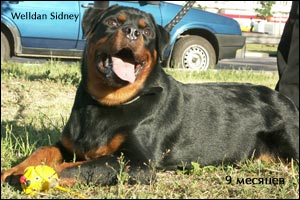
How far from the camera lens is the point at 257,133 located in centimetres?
453

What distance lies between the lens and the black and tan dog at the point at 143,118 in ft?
12.1

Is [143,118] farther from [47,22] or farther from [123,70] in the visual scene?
[47,22]

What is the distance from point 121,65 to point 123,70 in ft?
0.16

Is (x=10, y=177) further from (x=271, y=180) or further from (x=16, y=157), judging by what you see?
(x=271, y=180)

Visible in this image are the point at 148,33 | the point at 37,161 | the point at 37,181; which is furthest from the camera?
the point at 148,33

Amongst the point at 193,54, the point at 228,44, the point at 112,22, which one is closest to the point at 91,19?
the point at 112,22

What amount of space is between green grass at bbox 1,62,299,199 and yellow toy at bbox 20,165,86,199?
44 mm

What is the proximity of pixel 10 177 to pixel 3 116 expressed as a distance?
7.93 feet

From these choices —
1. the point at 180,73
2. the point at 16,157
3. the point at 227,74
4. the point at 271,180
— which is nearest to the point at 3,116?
the point at 16,157

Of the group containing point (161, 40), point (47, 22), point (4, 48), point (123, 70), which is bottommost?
point (123, 70)

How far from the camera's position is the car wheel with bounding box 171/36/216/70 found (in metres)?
10.2

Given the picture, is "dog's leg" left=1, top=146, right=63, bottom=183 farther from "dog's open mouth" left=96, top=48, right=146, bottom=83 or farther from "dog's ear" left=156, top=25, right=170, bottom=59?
"dog's ear" left=156, top=25, right=170, bottom=59

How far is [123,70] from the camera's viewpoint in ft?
12.6

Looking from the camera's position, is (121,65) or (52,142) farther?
(52,142)
